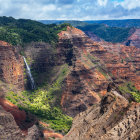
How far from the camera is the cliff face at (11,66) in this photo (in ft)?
286

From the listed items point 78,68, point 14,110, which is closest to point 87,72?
point 78,68

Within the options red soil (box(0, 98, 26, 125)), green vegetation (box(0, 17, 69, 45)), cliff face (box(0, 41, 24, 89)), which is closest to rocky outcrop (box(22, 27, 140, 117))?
green vegetation (box(0, 17, 69, 45))

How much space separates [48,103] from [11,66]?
18.7 m

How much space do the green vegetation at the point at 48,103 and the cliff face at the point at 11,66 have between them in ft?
17.7

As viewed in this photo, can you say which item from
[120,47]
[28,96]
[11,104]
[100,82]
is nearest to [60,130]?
[11,104]

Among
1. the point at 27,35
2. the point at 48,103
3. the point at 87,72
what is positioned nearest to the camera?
the point at 48,103

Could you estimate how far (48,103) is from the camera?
86688mm

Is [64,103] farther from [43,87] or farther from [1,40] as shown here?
[1,40]

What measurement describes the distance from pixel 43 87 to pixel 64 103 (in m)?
11.0

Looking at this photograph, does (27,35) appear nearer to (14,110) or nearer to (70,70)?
(70,70)

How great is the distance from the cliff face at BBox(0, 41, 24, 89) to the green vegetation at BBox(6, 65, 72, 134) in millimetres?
5390

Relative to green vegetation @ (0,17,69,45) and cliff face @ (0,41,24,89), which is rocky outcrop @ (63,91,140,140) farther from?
green vegetation @ (0,17,69,45)

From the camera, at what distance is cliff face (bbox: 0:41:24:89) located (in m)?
87.1

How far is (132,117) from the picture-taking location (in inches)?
1292
